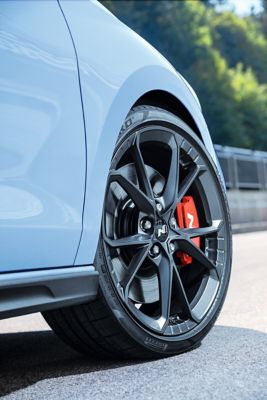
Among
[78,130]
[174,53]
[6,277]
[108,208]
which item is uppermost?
[174,53]

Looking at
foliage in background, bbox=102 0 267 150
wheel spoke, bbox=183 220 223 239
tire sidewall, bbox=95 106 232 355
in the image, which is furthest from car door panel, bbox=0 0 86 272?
foliage in background, bbox=102 0 267 150

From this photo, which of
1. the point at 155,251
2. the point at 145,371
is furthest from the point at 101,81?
the point at 145,371

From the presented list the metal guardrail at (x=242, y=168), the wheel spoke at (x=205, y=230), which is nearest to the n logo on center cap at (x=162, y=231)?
the wheel spoke at (x=205, y=230)

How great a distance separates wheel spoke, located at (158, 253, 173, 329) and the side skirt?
354 mm

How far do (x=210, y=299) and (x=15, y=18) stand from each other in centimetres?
130

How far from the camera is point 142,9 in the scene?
242 feet

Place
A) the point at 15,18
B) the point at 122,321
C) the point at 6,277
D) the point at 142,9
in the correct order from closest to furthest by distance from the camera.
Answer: the point at 6,277 → the point at 15,18 → the point at 122,321 → the point at 142,9

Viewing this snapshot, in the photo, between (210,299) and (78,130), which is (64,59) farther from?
(210,299)

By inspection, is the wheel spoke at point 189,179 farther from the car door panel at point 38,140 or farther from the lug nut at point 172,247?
the car door panel at point 38,140

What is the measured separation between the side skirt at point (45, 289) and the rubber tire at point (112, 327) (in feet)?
0.25

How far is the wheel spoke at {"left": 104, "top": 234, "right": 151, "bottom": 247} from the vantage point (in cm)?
255

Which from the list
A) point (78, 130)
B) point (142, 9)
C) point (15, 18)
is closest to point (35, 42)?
point (15, 18)

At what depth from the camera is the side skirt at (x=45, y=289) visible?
82.4 inches

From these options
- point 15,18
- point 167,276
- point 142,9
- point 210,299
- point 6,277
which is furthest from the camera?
point 142,9
